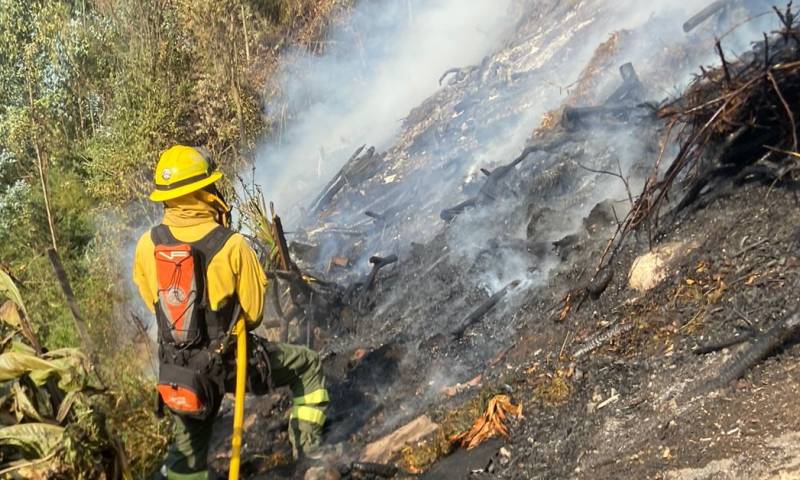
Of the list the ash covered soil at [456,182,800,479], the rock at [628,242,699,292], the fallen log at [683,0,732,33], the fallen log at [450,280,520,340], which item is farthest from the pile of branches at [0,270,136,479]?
the fallen log at [683,0,732,33]

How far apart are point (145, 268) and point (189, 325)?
409 mm

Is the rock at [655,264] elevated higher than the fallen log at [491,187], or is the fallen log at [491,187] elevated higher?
the fallen log at [491,187]

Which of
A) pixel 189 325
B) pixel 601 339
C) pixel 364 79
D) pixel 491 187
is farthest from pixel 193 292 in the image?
pixel 364 79

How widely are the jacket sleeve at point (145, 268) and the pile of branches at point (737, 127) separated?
2535mm

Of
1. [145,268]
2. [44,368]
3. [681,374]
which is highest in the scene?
[145,268]

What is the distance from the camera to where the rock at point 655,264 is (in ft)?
14.6

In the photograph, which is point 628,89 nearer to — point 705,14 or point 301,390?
point 705,14

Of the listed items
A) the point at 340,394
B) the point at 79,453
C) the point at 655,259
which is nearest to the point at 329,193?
the point at 340,394

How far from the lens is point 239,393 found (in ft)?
12.4

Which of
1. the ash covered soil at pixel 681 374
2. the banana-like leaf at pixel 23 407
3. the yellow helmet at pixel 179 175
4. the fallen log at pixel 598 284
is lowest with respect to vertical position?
the ash covered soil at pixel 681 374

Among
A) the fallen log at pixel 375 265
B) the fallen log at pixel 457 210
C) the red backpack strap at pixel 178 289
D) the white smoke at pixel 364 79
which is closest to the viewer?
the red backpack strap at pixel 178 289

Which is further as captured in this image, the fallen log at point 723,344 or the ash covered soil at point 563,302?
the fallen log at point 723,344

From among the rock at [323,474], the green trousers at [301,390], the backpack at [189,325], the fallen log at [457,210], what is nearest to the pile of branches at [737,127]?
the green trousers at [301,390]

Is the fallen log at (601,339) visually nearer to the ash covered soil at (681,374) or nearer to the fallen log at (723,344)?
the ash covered soil at (681,374)
